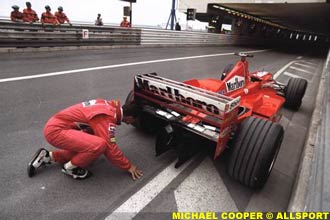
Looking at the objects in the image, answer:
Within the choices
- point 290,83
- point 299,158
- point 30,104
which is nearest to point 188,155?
point 299,158

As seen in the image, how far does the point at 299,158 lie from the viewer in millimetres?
3244

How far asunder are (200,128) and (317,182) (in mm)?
1264

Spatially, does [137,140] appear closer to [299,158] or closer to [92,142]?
[92,142]

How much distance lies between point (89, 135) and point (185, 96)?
44.7 inches

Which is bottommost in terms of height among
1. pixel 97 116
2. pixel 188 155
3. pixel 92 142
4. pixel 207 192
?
pixel 207 192

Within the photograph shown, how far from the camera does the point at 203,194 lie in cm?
239

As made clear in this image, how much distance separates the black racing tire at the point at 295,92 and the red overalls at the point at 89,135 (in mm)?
4059

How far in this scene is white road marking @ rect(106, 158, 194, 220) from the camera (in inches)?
80.3

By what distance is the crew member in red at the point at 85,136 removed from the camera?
2.33 m

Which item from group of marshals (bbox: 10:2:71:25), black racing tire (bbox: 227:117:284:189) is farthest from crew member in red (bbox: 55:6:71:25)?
black racing tire (bbox: 227:117:284:189)

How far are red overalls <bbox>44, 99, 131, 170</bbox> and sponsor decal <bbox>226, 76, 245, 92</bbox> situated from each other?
1.94 m

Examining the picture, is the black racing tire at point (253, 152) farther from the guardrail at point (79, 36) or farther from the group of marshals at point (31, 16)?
the group of marshals at point (31, 16)

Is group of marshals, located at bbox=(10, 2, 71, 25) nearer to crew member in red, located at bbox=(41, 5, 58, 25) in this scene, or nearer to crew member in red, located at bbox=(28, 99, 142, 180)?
crew member in red, located at bbox=(41, 5, 58, 25)

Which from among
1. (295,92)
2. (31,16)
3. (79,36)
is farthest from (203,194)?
(31,16)
